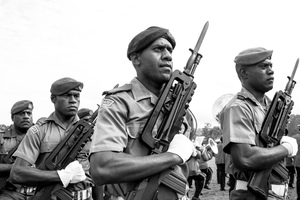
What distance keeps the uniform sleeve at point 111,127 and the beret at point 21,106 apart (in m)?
4.44

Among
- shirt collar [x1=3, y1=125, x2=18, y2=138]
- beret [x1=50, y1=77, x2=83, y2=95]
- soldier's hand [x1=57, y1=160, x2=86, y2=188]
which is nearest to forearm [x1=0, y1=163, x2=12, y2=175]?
shirt collar [x1=3, y1=125, x2=18, y2=138]

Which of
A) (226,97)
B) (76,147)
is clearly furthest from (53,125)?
(226,97)

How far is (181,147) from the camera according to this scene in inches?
107

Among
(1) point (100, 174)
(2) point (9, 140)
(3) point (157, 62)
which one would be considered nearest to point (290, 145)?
(3) point (157, 62)

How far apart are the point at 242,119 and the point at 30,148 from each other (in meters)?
2.60

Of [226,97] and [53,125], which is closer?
[53,125]

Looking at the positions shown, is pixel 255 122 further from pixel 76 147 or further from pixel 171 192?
pixel 76 147

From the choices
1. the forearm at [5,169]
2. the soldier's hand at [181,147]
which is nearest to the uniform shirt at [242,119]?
the soldier's hand at [181,147]

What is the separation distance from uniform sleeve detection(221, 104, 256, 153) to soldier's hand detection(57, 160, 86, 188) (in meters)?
1.83

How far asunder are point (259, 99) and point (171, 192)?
2.05 meters

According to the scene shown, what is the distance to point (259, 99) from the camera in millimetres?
4305

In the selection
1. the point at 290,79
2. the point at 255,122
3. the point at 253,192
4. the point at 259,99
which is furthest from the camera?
the point at 290,79

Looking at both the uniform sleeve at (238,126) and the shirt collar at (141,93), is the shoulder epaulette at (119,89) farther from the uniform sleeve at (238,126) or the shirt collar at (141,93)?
the uniform sleeve at (238,126)

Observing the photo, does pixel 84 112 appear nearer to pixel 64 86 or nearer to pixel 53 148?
pixel 64 86
